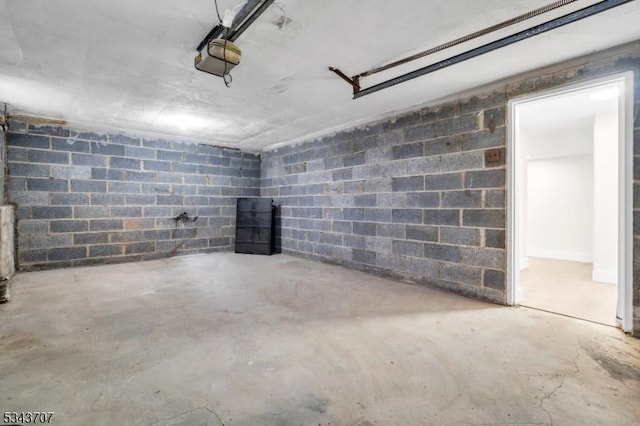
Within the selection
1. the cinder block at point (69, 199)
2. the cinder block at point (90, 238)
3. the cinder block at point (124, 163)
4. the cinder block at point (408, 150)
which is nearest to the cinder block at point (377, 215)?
the cinder block at point (408, 150)

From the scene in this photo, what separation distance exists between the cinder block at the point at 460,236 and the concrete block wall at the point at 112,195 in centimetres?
440

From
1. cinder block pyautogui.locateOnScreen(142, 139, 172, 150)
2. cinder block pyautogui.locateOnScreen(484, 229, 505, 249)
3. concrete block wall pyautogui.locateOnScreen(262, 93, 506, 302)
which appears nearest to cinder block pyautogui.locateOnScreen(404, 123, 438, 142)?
concrete block wall pyautogui.locateOnScreen(262, 93, 506, 302)

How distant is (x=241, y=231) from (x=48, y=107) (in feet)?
11.5

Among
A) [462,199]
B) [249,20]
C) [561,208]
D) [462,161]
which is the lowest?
[561,208]

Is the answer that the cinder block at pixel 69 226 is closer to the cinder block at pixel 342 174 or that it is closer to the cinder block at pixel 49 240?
the cinder block at pixel 49 240

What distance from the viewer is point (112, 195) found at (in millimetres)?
5020

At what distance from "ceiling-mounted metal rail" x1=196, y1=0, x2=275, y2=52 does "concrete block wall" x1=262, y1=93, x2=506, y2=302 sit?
2.50m

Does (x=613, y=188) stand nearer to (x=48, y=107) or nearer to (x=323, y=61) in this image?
(x=323, y=61)

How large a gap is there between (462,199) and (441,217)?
0.32m

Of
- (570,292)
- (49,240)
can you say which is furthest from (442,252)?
(49,240)

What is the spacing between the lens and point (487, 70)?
108 inches

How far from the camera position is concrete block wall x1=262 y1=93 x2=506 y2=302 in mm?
3125

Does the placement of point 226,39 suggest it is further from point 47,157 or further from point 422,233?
point 47,157

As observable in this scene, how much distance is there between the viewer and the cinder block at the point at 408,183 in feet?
12.3
